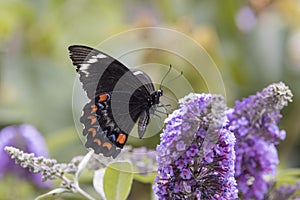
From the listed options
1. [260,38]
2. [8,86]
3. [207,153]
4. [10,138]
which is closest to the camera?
[207,153]

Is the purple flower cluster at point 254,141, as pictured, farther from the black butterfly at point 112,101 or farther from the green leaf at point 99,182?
the green leaf at point 99,182

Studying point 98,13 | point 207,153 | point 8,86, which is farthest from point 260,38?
point 207,153

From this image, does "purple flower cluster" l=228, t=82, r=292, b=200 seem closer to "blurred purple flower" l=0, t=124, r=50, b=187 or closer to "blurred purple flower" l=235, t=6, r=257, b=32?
"blurred purple flower" l=0, t=124, r=50, b=187

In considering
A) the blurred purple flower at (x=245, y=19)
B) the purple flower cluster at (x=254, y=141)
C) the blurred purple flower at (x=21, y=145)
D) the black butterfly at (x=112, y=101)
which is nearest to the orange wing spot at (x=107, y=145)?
the black butterfly at (x=112, y=101)

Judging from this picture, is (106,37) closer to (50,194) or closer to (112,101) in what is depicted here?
(112,101)

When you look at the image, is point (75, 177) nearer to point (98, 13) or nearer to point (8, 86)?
point (8, 86)

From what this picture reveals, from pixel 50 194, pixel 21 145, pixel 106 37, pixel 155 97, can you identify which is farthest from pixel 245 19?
pixel 50 194

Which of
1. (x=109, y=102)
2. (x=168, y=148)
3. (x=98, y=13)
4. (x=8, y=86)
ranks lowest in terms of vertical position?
(x=168, y=148)

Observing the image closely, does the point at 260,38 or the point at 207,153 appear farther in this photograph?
the point at 260,38

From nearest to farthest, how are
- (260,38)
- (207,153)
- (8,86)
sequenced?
(207,153)
(8,86)
(260,38)
